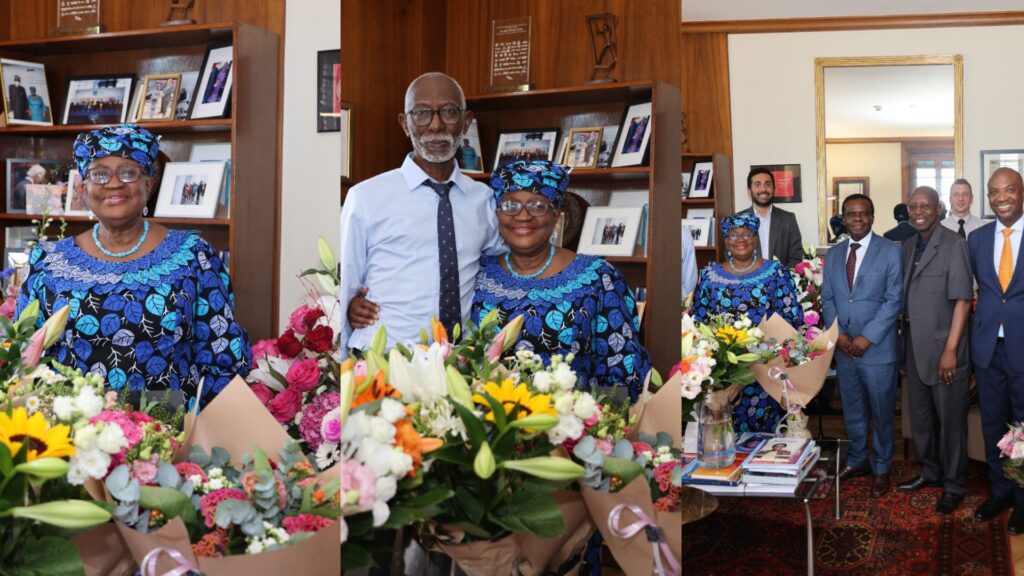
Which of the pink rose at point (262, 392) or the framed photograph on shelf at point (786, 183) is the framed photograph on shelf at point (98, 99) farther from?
the framed photograph on shelf at point (786, 183)

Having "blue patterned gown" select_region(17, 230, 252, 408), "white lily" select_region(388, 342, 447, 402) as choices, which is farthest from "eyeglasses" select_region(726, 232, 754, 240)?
"blue patterned gown" select_region(17, 230, 252, 408)

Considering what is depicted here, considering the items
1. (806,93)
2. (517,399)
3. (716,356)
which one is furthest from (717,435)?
(517,399)

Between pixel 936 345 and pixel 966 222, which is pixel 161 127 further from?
pixel 936 345

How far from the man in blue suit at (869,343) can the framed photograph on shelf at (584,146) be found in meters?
1.49

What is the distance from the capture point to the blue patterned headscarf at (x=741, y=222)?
1.68 meters

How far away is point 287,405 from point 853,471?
3.05m

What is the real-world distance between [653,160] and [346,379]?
1.74ft

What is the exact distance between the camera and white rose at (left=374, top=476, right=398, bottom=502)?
0.78 meters

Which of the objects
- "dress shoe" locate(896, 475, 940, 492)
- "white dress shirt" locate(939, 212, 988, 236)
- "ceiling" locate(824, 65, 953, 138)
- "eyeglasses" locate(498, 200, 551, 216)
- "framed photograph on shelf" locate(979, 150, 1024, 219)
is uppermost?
"ceiling" locate(824, 65, 953, 138)

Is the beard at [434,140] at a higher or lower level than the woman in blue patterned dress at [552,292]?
higher

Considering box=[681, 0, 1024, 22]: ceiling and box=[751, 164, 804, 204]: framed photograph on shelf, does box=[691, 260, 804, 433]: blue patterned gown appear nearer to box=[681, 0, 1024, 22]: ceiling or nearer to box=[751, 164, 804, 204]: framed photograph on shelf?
box=[751, 164, 804, 204]: framed photograph on shelf

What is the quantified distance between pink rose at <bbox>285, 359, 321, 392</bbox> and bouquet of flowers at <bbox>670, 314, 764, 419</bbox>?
0.74m

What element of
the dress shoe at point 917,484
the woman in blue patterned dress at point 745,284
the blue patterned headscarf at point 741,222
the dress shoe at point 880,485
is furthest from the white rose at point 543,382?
the dress shoe at point 917,484

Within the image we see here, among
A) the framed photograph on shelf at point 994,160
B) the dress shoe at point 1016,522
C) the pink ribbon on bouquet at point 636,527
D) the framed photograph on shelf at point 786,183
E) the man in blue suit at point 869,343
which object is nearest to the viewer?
the pink ribbon on bouquet at point 636,527
